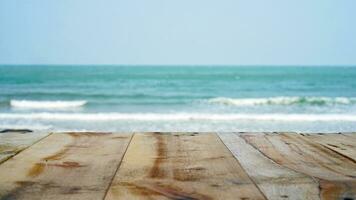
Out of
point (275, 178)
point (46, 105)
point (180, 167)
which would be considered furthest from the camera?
point (46, 105)

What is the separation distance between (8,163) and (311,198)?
78 centimetres

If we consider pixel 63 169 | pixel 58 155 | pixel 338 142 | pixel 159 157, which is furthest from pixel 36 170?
pixel 338 142

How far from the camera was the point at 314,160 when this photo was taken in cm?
124

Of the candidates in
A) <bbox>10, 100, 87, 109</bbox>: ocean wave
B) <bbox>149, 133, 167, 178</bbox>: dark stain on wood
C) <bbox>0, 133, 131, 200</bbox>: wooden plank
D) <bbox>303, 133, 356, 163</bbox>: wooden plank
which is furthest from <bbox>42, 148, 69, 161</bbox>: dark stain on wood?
<bbox>10, 100, 87, 109</bbox>: ocean wave

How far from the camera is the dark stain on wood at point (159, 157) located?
1.07m

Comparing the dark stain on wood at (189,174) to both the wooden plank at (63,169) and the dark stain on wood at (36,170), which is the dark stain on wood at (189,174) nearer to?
the wooden plank at (63,169)

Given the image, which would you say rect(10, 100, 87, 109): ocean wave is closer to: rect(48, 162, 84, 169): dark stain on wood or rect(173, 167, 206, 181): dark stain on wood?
rect(48, 162, 84, 169): dark stain on wood

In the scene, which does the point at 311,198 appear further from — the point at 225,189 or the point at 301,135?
the point at 301,135

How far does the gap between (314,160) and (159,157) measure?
1.45 feet

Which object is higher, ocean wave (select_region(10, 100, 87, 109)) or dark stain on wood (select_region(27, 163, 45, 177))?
dark stain on wood (select_region(27, 163, 45, 177))

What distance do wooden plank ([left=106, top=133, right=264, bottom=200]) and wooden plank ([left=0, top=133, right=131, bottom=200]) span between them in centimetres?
4

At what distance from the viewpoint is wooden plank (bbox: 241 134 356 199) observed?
955 mm

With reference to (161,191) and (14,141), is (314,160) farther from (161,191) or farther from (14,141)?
(14,141)

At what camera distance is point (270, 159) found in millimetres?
1253
